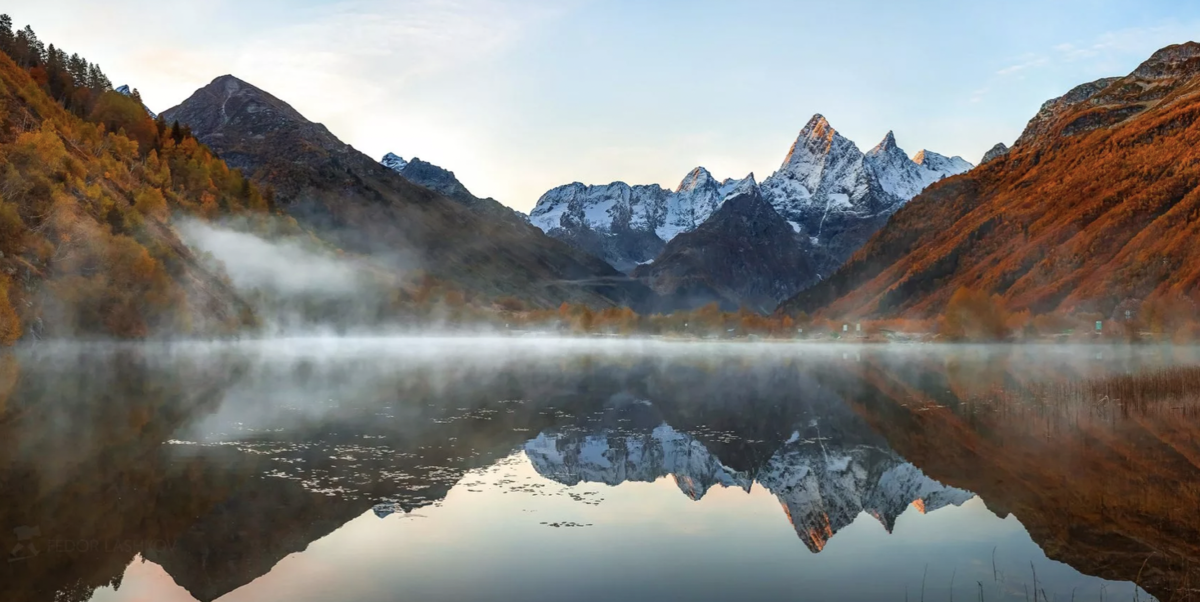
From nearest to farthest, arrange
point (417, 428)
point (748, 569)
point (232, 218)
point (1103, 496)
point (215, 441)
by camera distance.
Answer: point (748, 569) → point (1103, 496) → point (215, 441) → point (417, 428) → point (232, 218)

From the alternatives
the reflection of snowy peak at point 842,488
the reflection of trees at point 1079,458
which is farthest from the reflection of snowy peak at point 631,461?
the reflection of trees at point 1079,458

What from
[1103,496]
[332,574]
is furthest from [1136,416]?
[332,574]

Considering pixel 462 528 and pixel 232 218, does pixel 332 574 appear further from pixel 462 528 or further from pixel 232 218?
pixel 232 218

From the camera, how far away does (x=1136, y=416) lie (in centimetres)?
4616

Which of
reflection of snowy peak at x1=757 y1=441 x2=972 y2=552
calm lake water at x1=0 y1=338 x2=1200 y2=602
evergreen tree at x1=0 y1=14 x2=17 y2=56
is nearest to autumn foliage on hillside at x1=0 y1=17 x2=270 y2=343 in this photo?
evergreen tree at x1=0 y1=14 x2=17 y2=56

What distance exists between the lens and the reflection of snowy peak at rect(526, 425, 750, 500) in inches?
1267

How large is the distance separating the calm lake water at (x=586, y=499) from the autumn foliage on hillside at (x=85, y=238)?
158 ft

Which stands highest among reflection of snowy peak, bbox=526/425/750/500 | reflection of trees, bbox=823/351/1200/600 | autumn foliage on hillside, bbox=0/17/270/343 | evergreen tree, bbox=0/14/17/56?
evergreen tree, bbox=0/14/17/56

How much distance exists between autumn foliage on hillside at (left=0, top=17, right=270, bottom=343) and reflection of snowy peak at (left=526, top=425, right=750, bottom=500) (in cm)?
7006

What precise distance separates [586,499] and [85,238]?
98.2 meters

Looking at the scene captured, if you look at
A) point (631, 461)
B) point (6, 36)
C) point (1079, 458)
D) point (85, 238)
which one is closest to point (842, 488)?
point (631, 461)

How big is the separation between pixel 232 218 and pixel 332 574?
603ft

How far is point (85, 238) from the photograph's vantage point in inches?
4065

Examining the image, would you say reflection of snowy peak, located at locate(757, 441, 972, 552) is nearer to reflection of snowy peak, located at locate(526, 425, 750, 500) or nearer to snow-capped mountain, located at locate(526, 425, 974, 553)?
snow-capped mountain, located at locate(526, 425, 974, 553)
